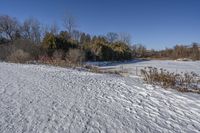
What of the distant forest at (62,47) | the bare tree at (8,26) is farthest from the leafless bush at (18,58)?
the bare tree at (8,26)

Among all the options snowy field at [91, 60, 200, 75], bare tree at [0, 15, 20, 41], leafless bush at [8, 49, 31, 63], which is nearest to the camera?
leafless bush at [8, 49, 31, 63]

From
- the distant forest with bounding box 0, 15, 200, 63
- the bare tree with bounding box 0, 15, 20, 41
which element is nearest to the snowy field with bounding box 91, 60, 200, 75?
the distant forest with bounding box 0, 15, 200, 63

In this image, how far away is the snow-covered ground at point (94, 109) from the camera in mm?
4898

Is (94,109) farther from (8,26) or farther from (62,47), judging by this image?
(8,26)

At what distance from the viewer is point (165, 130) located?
4.95 m

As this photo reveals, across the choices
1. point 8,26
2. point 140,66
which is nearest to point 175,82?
point 140,66

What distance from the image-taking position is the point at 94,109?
609 cm

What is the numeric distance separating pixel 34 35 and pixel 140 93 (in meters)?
50.1

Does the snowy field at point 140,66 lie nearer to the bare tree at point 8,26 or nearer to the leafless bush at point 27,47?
the leafless bush at point 27,47

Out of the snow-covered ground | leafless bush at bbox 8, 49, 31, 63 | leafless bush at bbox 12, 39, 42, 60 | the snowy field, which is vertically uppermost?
leafless bush at bbox 12, 39, 42, 60

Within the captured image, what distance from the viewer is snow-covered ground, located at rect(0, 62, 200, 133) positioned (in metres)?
4.90

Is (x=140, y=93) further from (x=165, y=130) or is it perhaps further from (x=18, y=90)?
(x=18, y=90)

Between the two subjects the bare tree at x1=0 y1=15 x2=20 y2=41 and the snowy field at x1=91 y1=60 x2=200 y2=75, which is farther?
the bare tree at x1=0 y1=15 x2=20 y2=41

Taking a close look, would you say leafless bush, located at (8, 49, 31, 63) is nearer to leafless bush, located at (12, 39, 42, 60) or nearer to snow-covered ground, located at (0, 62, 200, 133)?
leafless bush, located at (12, 39, 42, 60)
